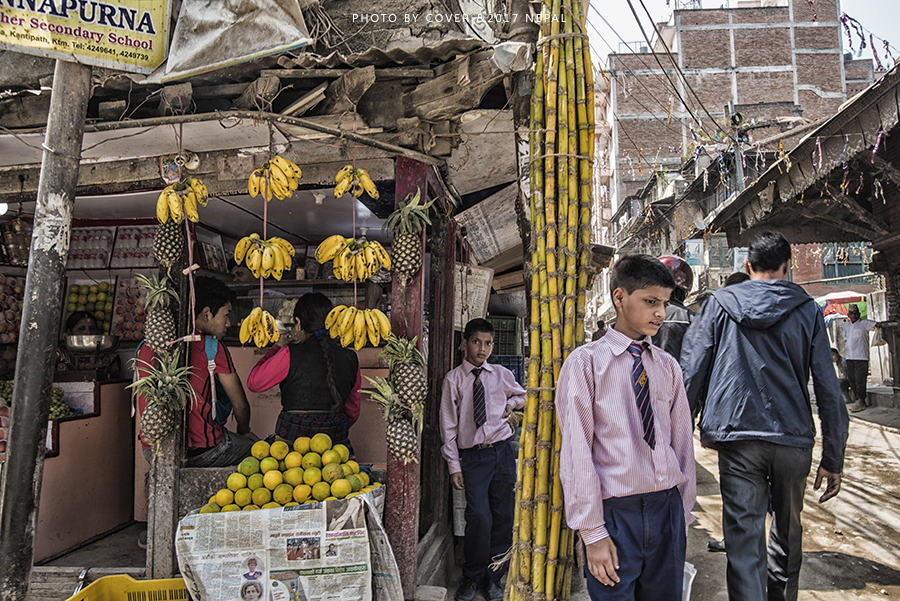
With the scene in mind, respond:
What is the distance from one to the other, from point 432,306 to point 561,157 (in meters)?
2.38

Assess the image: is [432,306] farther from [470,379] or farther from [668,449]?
[668,449]

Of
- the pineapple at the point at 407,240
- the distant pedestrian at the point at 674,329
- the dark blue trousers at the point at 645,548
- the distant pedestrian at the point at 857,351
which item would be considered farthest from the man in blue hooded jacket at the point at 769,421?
the distant pedestrian at the point at 857,351

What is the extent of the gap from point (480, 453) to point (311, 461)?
1525mm

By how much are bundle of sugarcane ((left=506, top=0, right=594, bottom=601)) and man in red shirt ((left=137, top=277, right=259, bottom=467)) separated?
2275 mm

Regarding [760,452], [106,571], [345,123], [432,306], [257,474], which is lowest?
[106,571]

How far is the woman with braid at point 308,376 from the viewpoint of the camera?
11.8 ft

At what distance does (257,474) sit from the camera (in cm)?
321

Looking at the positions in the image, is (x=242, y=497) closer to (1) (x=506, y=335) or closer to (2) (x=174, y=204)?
(2) (x=174, y=204)

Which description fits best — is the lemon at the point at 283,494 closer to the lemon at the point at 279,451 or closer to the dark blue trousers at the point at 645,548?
the lemon at the point at 279,451

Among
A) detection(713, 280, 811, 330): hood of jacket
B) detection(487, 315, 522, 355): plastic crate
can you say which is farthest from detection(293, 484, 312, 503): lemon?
Answer: detection(487, 315, 522, 355): plastic crate

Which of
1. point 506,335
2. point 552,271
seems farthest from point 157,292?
point 506,335

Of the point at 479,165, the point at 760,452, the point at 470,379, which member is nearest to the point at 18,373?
the point at 470,379

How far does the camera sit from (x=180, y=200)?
133 inches

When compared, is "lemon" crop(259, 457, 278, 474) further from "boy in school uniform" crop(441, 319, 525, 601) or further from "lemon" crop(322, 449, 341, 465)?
"boy in school uniform" crop(441, 319, 525, 601)
